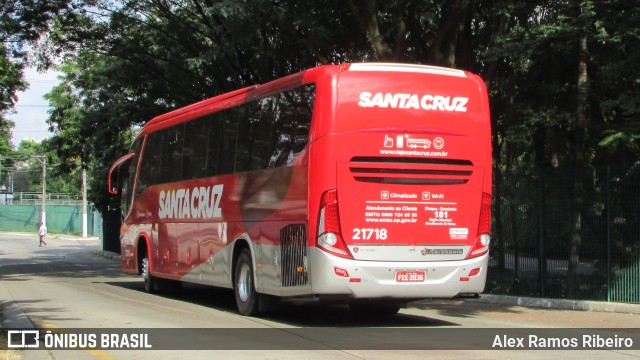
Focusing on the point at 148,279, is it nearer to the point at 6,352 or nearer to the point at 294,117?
the point at 294,117

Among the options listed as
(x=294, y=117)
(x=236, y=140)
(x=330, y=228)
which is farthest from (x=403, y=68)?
(x=236, y=140)

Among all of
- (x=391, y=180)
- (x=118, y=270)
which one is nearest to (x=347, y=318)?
(x=391, y=180)

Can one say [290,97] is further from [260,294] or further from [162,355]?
[162,355]

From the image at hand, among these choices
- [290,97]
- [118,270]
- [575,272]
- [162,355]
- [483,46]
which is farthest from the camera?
[118,270]

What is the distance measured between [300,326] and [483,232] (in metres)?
3.26

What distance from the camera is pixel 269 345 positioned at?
9422mm

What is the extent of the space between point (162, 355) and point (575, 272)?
982 cm

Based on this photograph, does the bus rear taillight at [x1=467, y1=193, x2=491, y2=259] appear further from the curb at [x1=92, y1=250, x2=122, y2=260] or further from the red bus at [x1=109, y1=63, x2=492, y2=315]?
the curb at [x1=92, y1=250, x2=122, y2=260]

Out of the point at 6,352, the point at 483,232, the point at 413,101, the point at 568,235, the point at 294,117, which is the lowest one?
the point at 6,352

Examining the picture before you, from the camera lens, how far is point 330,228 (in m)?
10.4

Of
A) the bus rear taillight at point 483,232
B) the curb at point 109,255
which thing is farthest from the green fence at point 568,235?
the curb at point 109,255

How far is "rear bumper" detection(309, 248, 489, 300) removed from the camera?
34.1 feet

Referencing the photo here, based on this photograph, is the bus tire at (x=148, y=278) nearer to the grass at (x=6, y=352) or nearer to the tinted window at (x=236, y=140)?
the tinted window at (x=236, y=140)

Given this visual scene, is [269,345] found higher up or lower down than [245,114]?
lower down
